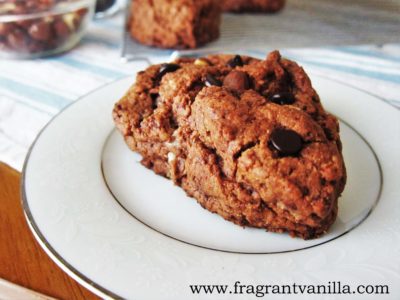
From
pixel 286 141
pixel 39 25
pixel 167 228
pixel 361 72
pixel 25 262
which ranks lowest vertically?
pixel 25 262

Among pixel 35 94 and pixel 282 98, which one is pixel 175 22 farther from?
pixel 282 98

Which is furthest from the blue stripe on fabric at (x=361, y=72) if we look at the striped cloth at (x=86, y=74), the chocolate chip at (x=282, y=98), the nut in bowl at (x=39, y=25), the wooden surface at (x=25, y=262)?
the wooden surface at (x=25, y=262)

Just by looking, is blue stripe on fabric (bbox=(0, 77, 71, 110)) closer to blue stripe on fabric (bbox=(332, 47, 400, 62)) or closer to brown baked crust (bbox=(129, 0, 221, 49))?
brown baked crust (bbox=(129, 0, 221, 49))

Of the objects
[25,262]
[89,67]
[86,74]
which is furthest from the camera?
[89,67]

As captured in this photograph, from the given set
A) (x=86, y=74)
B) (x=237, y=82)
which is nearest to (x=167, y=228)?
(x=237, y=82)

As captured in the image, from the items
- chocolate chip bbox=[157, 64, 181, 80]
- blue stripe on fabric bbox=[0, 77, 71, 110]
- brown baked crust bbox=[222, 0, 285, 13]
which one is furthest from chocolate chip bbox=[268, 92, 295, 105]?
brown baked crust bbox=[222, 0, 285, 13]

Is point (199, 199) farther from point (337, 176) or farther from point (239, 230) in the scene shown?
point (337, 176)

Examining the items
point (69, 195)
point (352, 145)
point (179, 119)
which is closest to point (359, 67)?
point (352, 145)
